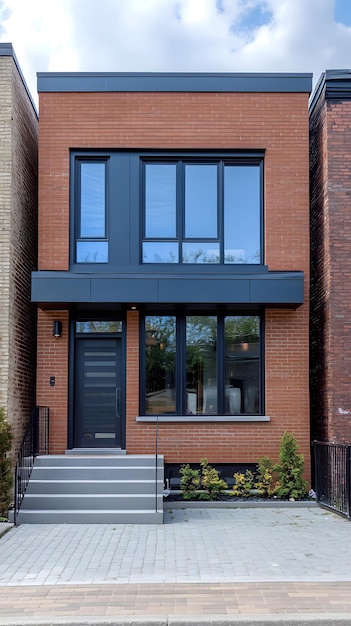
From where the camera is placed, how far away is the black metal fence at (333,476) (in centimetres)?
975

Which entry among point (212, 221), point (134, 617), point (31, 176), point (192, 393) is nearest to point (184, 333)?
point (192, 393)

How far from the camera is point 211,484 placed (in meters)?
10.7

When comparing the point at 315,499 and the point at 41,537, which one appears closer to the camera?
the point at 41,537

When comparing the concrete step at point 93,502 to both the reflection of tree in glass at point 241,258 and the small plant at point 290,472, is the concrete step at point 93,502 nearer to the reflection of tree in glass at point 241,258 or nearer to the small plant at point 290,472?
the small plant at point 290,472

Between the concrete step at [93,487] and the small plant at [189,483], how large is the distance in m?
1.00

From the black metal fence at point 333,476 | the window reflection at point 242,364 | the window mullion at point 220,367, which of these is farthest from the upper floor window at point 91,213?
the black metal fence at point 333,476

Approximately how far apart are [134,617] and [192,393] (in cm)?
626

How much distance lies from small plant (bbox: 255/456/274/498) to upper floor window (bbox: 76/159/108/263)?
481 cm

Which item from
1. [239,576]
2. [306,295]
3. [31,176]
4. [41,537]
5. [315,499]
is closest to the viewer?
[239,576]

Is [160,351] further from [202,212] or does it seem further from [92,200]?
[92,200]

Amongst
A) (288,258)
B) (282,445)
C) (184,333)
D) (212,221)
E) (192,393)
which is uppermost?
(212,221)

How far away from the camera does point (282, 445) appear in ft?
35.6

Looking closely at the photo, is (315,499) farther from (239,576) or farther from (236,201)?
(236,201)

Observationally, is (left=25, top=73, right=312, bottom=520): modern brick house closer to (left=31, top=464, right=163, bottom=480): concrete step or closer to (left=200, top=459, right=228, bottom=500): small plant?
(left=200, top=459, right=228, bottom=500): small plant
